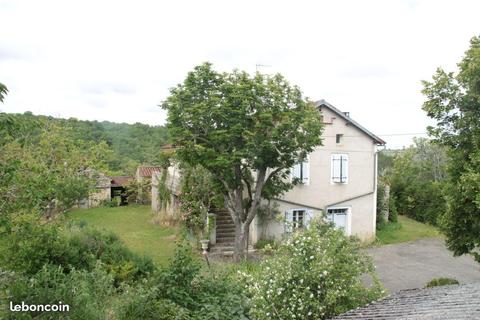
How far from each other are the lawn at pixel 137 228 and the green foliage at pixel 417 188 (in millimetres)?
15527

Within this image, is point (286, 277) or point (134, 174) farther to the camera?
point (134, 174)

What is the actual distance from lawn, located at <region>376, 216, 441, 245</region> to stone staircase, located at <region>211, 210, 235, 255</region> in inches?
308

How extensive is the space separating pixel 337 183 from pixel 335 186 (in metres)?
0.19

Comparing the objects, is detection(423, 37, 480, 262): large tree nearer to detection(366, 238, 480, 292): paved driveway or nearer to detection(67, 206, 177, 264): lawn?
detection(366, 238, 480, 292): paved driveway

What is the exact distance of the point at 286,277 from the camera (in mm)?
8297

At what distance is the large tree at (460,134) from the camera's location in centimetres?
1007

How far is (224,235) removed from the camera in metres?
20.2

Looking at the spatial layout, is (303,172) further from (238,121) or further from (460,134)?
(460,134)

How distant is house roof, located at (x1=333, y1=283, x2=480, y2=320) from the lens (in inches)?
228

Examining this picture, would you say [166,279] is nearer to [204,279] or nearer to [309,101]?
[204,279]

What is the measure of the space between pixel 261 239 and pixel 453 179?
10.1 meters

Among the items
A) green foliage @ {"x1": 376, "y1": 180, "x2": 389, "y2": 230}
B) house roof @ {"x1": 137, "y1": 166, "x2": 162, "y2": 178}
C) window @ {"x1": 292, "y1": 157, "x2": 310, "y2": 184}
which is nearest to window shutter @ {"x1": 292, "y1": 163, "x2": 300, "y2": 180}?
window @ {"x1": 292, "y1": 157, "x2": 310, "y2": 184}

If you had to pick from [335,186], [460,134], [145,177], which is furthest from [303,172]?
[145,177]

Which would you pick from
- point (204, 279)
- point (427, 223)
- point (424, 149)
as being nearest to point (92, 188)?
point (204, 279)
